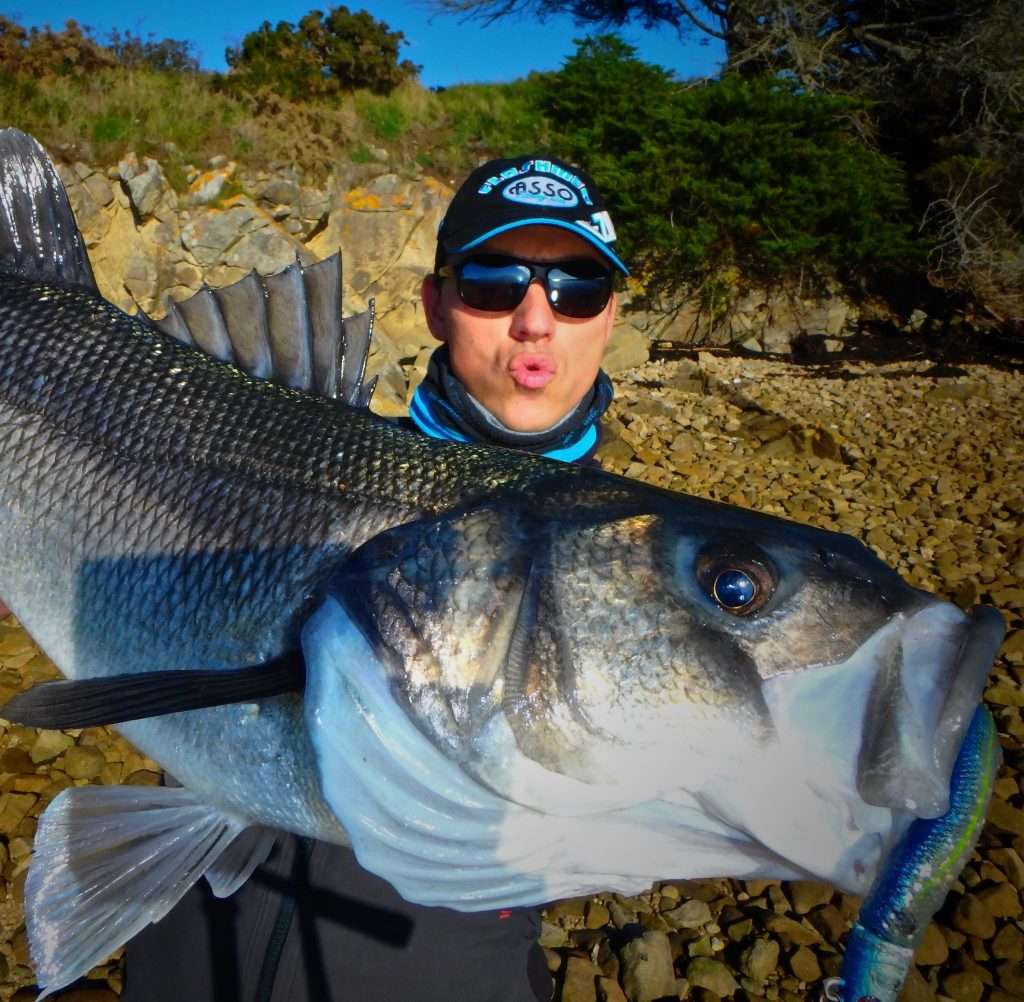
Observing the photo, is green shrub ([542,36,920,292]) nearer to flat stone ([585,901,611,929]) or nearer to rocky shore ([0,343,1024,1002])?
rocky shore ([0,343,1024,1002])

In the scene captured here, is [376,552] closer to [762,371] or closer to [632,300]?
[762,371]

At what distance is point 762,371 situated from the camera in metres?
11.4

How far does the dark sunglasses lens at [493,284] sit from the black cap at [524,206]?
75 millimetres

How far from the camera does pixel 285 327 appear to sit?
194 centimetres

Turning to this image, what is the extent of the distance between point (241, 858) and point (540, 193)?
2.02 metres

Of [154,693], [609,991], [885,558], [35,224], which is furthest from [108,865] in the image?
[885,558]

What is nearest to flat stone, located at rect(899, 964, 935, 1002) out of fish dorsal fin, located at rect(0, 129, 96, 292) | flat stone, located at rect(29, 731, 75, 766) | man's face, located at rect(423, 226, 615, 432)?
man's face, located at rect(423, 226, 615, 432)

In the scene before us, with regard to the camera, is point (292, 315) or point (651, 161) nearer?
point (292, 315)

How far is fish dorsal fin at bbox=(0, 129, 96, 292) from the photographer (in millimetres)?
2123

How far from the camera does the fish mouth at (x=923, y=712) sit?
36.5 inches

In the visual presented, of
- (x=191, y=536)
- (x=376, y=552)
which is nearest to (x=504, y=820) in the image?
(x=376, y=552)

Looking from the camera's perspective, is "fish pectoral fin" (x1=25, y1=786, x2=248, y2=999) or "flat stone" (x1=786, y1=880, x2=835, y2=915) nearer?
"fish pectoral fin" (x1=25, y1=786, x2=248, y2=999)

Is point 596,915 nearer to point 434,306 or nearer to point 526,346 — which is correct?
point 526,346

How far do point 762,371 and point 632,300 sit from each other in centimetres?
323
